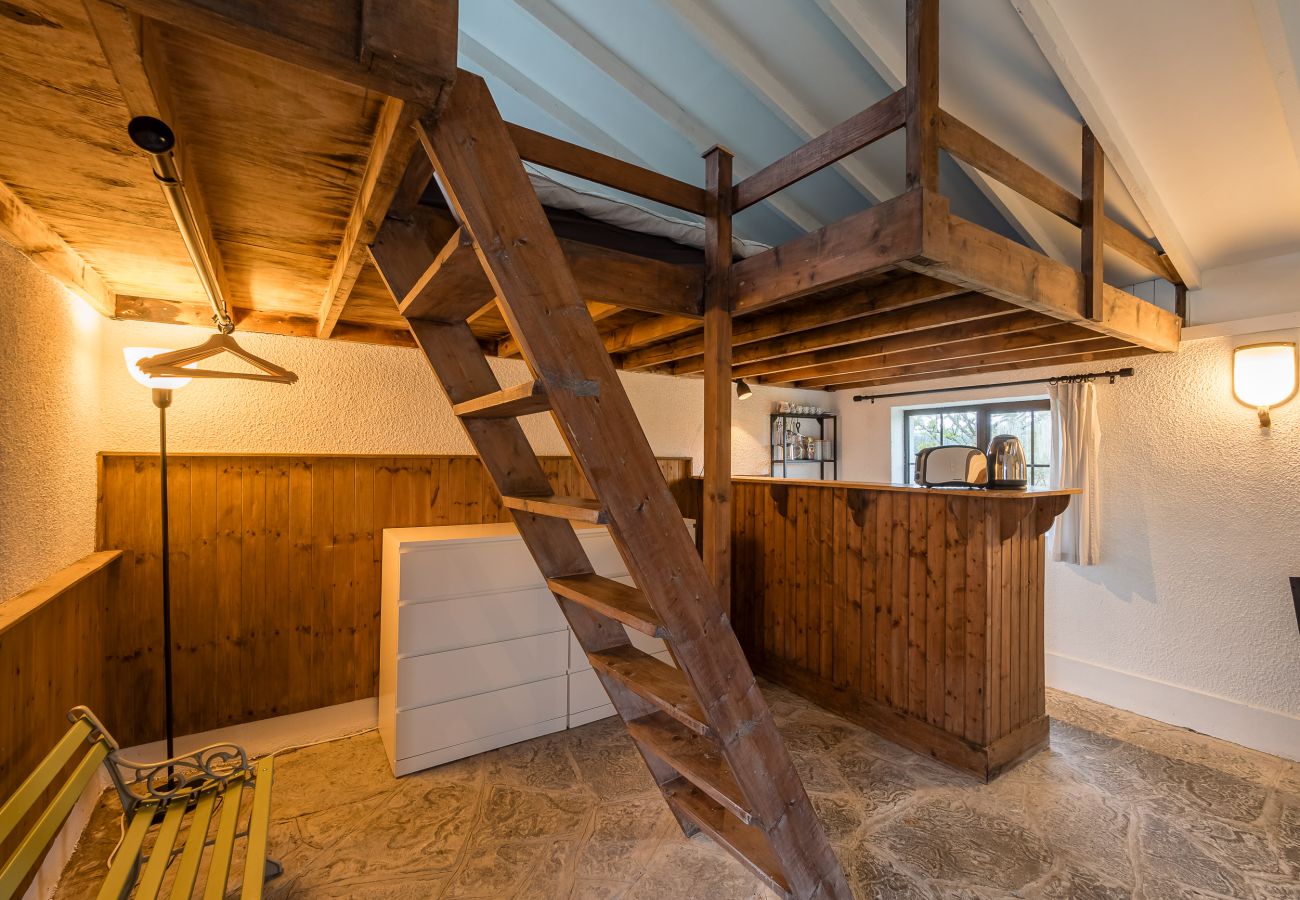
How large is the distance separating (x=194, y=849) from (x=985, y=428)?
4.80 m

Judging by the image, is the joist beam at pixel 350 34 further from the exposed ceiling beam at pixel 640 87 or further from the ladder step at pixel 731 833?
the exposed ceiling beam at pixel 640 87

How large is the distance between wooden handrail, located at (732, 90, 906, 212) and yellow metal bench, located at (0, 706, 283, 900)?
248 centimetres

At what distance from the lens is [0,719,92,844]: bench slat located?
1041 millimetres

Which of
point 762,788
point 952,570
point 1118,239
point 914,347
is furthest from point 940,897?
point 1118,239

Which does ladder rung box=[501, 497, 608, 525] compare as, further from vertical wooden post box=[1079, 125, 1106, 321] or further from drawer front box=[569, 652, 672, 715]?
vertical wooden post box=[1079, 125, 1106, 321]

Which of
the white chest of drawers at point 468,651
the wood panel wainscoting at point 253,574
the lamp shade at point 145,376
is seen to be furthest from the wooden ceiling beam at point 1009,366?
the lamp shade at point 145,376

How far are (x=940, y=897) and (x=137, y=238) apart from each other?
333 centimetres

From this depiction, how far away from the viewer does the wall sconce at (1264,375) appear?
2676 millimetres

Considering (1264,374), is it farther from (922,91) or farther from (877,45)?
(922,91)

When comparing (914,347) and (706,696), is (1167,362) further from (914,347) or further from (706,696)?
(706,696)

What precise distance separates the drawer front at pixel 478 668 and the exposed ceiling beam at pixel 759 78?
9.03ft

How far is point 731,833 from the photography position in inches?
60.0

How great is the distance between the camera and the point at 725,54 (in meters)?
2.41

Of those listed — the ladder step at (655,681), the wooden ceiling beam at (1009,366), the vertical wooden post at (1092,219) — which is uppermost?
the vertical wooden post at (1092,219)
